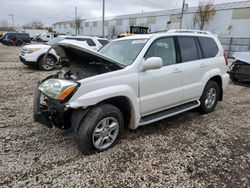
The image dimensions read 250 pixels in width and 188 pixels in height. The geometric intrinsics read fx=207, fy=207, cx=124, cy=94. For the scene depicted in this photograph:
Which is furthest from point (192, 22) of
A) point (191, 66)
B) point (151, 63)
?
point (151, 63)

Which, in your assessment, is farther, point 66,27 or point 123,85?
point 66,27

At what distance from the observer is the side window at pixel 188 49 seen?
3.95m

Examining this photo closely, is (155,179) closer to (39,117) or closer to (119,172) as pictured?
(119,172)

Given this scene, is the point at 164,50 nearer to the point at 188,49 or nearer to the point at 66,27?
the point at 188,49

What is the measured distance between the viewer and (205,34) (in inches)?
182

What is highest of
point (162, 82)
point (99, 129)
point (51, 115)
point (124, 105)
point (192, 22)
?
point (192, 22)

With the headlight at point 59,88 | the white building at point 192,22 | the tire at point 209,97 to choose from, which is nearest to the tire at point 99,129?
the headlight at point 59,88

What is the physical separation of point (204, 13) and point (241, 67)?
27.6 metres

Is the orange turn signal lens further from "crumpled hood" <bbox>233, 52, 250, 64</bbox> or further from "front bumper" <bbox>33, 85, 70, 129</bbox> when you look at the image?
"crumpled hood" <bbox>233, 52, 250, 64</bbox>

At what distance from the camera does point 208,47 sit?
4570 mm

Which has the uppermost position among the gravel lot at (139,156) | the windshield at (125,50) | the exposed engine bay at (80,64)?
the windshield at (125,50)

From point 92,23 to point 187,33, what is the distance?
6314cm

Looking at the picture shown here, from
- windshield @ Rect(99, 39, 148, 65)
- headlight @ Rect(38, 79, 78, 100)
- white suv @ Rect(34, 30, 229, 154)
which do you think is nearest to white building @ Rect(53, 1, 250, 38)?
white suv @ Rect(34, 30, 229, 154)

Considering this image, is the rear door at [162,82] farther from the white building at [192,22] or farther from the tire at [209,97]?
the white building at [192,22]
